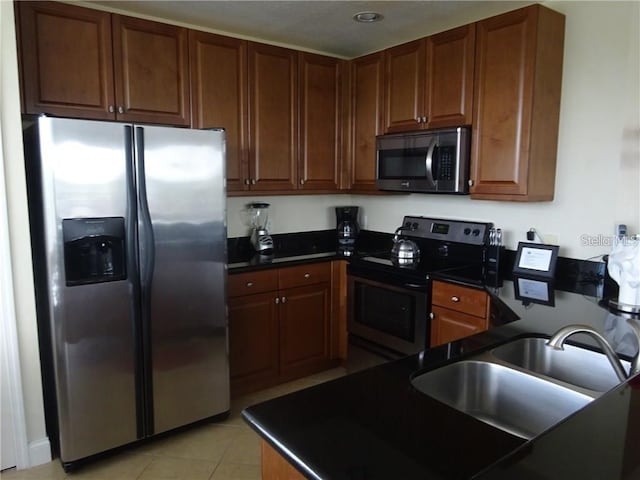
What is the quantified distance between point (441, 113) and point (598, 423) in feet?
7.46

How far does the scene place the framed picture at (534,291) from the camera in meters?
2.16

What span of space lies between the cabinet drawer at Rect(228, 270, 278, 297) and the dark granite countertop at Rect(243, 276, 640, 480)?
5.77ft

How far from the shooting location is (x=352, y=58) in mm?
3637

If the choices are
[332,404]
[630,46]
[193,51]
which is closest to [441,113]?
[630,46]

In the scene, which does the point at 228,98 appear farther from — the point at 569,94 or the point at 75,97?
the point at 569,94

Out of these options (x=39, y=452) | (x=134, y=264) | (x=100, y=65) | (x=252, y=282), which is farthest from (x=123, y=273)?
(x=100, y=65)

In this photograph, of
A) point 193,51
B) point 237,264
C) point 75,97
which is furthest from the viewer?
point 237,264

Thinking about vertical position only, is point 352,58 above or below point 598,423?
above

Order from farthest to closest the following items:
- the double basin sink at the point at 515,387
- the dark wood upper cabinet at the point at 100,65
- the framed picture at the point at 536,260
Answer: the framed picture at the point at 536,260 < the dark wood upper cabinet at the point at 100,65 < the double basin sink at the point at 515,387

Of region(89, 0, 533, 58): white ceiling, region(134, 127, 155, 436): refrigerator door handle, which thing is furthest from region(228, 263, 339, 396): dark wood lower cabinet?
region(89, 0, 533, 58): white ceiling

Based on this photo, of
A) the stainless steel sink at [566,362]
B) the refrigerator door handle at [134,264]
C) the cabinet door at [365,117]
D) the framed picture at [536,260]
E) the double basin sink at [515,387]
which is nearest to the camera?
the double basin sink at [515,387]

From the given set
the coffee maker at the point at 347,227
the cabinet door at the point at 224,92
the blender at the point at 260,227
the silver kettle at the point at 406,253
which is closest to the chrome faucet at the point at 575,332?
the silver kettle at the point at 406,253

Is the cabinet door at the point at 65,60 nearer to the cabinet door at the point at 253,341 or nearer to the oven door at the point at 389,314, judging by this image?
the cabinet door at the point at 253,341

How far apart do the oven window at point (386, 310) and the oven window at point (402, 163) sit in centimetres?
75
